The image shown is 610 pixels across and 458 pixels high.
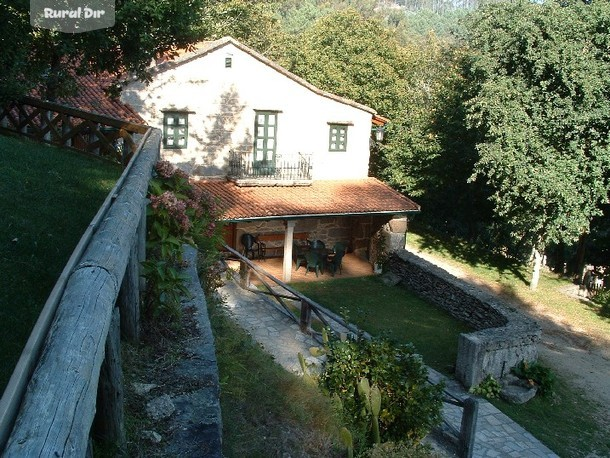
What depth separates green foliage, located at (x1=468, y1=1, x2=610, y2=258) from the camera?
663 inches

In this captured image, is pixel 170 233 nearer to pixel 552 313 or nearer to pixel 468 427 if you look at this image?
pixel 468 427

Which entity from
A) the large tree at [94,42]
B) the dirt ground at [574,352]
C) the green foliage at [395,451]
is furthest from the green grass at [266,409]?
the dirt ground at [574,352]

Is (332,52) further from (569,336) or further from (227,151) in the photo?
(569,336)

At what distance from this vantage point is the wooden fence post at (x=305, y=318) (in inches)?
442

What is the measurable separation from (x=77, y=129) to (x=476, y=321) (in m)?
10.6

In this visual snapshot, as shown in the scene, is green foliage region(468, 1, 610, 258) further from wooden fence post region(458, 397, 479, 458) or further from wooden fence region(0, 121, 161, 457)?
wooden fence region(0, 121, 161, 457)

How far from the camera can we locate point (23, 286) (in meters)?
4.91

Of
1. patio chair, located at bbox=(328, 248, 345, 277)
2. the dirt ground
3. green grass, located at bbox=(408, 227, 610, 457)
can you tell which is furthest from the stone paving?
patio chair, located at bbox=(328, 248, 345, 277)

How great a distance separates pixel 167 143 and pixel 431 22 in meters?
122

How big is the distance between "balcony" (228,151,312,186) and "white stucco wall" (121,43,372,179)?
0.80 feet

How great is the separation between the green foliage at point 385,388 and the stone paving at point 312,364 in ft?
3.67

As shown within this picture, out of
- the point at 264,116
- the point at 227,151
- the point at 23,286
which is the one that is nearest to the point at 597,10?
the point at 264,116

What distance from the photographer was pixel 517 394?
38.7ft

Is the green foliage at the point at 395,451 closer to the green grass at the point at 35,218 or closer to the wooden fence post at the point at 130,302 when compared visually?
the wooden fence post at the point at 130,302
